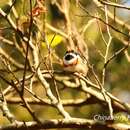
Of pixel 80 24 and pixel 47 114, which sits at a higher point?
pixel 80 24

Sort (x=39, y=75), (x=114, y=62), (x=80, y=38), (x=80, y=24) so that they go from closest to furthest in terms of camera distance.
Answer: (x=39, y=75), (x=80, y=38), (x=114, y=62), (x=80, y=24)

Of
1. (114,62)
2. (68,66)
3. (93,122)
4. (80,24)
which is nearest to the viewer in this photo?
(93,122)

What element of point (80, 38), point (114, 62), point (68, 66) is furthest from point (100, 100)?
point (114, 62)

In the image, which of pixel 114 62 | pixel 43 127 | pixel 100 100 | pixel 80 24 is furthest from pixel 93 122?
pixel 80 24

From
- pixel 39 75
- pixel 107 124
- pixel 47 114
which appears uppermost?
pixel 39 75

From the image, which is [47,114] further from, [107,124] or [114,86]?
[107,124]

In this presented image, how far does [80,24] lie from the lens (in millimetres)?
3914

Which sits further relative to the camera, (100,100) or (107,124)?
(100,100)

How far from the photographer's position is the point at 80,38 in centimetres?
289

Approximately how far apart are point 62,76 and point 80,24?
104cm

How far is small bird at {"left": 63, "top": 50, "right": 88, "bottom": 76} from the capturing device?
257 centimetres

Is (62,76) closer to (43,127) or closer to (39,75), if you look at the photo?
(39,75)

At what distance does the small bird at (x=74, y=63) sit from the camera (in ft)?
8.43

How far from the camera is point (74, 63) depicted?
260cm
